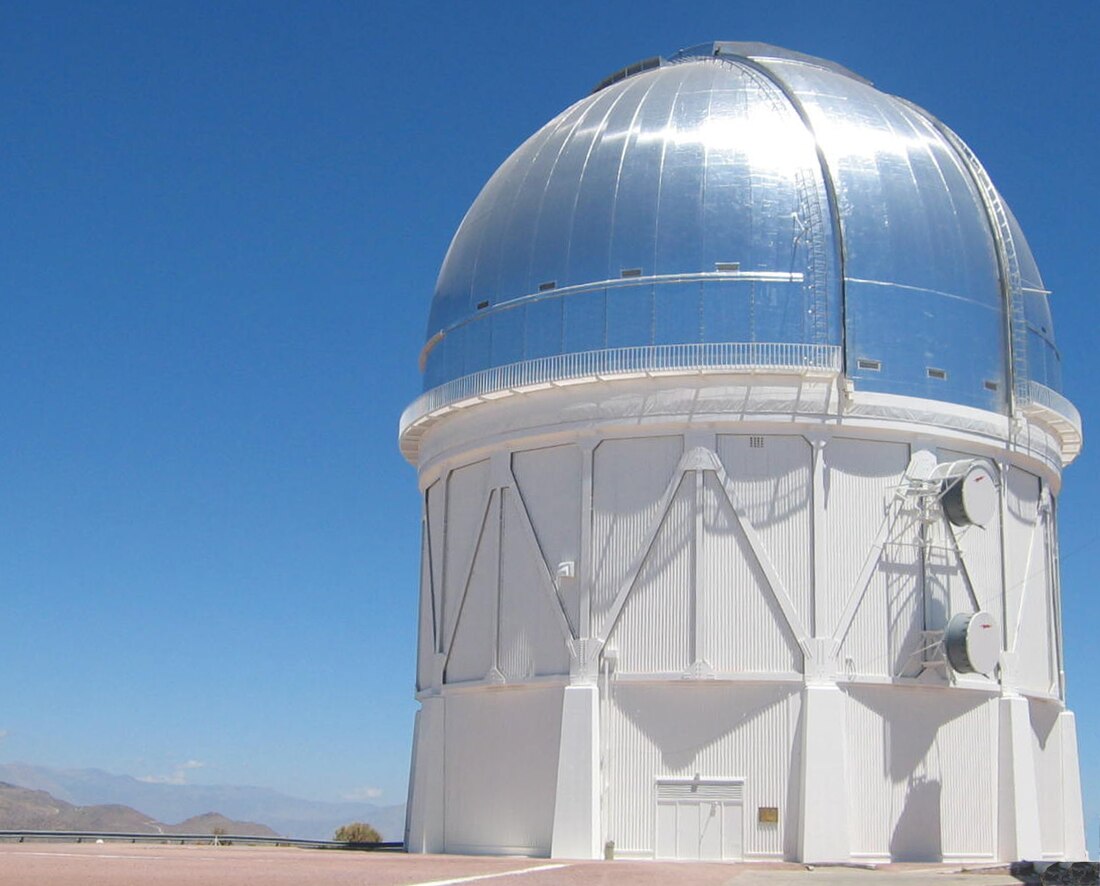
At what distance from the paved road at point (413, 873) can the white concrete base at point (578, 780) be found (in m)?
2.65

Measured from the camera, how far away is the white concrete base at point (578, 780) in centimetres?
3325

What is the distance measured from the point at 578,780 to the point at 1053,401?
15994 millimetres

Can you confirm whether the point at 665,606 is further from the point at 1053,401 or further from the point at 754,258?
the point at 1053,401

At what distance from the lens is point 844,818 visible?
32.2m

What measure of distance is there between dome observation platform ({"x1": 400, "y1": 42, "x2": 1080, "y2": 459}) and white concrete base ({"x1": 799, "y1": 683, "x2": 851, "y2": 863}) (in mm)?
7587

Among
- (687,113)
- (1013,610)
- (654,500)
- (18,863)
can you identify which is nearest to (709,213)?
(687,113)

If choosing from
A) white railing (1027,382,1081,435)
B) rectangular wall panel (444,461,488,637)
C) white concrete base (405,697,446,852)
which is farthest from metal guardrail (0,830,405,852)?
white railing (1027,382,1081,435)

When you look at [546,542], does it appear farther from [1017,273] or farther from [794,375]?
[1017,273]

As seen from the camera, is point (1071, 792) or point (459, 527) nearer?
point (1071, 792)

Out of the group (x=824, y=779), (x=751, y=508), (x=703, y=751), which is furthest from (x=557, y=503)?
(x=824, y=779)

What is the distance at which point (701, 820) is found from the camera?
1292 inches

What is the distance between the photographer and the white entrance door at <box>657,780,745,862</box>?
32594mm

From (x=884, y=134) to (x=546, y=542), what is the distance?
13.5 m

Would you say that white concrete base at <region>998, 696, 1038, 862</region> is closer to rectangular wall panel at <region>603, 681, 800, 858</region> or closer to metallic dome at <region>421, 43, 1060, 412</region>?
rectangular wall panel at <region>603, 681, 800, 858</region>
